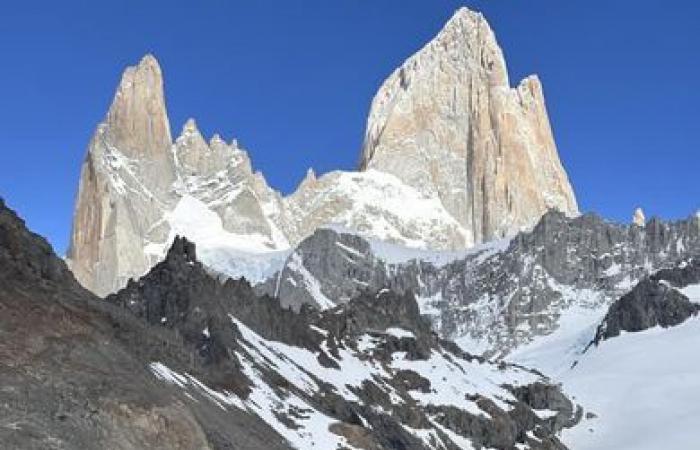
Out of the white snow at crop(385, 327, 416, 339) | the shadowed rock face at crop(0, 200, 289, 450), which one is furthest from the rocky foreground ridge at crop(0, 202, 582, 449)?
the white snow at crop(385, 327, 416, 339)

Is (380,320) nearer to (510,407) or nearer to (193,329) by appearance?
(510,407)

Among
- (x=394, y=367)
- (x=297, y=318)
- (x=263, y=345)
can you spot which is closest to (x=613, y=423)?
(x=394, y=367)

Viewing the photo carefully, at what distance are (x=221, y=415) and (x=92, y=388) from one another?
23.3 meters

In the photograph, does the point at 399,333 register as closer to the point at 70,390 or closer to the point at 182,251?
the point at 182,251

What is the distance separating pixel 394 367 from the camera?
491ft

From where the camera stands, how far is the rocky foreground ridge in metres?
46.0

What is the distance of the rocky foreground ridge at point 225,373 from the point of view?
151 feet

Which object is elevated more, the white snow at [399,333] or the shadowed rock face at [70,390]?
the white snow at [399,333]

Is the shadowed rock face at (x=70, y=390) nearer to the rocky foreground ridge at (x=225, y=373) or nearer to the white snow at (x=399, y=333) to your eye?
the rocky foreground ridge at (x=225, y=373)

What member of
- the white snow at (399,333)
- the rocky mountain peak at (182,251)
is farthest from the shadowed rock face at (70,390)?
the white snow at (399,333)

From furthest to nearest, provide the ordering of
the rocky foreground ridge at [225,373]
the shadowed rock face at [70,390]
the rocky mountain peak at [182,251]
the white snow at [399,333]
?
1. the white snow at [399,333]
2. the rocky mountain peak at [182,251]
3. the rocky foreground ridge at [225,373]
4. the shadowed rock face at [70,390]

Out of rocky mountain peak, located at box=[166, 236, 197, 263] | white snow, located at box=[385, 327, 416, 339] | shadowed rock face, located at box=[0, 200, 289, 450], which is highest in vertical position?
rocky mountain peak, located at box=[166, 236, 197, 263]

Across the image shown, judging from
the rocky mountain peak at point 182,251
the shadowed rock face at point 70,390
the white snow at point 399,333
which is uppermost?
the rocky mountain peak at point 182,251

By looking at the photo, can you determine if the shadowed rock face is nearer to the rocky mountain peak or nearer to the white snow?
the rocky mountain peak
